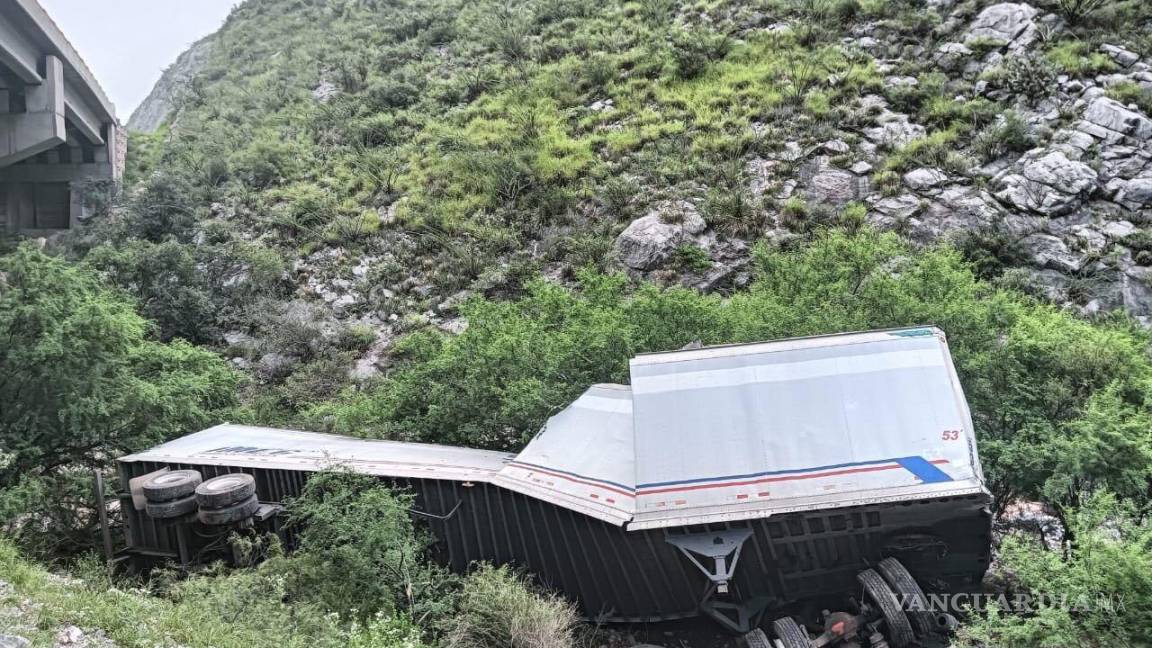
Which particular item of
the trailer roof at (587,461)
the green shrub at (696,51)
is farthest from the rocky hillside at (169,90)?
the trailer roof at (587,461)

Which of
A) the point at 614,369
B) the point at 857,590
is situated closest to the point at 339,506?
the point at 614,369

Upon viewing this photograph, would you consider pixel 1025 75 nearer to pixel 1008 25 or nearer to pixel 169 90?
pixel 1008 25

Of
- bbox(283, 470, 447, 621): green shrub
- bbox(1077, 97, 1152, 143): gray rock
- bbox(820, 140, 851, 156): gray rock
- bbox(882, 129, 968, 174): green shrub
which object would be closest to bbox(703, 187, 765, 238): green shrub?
bbox(820, 140, 851, 156): gray rock

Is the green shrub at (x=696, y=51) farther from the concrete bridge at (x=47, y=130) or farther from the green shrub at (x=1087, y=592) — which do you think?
the green shrub at (x=1087, y=592)

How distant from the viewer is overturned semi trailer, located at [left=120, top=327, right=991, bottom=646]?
22.9 ft

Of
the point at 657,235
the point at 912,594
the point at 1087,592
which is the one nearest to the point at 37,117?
the point at 657,235

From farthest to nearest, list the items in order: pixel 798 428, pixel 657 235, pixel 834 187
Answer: pixel 834 187 → pixel 657 235 → pixel 798 428

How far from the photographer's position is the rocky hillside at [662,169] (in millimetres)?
16250

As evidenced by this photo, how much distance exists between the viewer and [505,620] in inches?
272

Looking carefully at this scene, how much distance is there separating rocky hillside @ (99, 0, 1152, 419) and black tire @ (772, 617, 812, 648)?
402 inches

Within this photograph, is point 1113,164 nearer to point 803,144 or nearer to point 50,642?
point 803,144

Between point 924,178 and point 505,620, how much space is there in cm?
1618

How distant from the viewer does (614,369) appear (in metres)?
10.5

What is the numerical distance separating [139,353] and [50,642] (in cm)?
747
